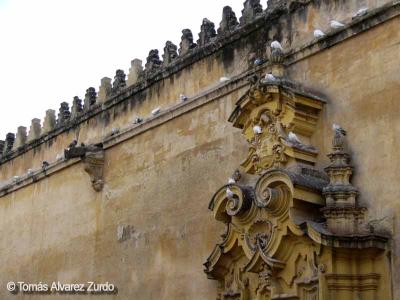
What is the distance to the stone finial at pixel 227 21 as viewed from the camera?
12.1m

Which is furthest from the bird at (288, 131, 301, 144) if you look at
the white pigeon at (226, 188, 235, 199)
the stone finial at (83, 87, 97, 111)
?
the stone finial at (83, 87, 97, 111)

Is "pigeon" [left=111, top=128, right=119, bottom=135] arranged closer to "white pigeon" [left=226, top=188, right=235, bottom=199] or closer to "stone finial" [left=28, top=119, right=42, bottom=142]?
"stone finial" [left=28, top=119, right=42, bottom=142]

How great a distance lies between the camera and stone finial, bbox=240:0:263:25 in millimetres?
11751

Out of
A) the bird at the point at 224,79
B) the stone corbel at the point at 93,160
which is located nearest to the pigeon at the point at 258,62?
the bird at the point at 224,79

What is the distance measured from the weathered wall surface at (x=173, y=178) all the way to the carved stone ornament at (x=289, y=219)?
0.23m

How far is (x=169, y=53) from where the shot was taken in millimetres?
13266

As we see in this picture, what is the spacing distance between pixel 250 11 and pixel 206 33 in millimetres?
982

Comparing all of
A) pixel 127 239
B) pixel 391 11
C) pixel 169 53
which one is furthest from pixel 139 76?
pixel 391 11

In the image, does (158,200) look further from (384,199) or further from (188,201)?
(384,199)

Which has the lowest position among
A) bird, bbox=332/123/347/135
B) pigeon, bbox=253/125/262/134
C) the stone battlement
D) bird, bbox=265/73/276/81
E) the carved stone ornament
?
the carved stone ornament

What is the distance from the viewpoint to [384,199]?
9109 millimetres

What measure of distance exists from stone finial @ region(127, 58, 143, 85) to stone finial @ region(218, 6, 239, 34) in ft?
7.42

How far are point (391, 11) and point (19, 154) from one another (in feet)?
33.7

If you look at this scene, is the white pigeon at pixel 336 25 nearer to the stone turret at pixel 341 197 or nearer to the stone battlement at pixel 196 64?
the stone battlement at pixel 196 64
